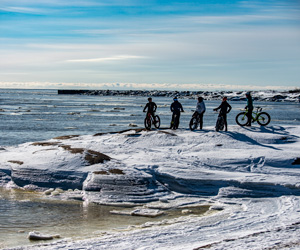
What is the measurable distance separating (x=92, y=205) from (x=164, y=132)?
761 cm

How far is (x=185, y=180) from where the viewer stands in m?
14.1

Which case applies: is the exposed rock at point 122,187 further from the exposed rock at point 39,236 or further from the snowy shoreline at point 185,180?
the exposed rock at point 39,236

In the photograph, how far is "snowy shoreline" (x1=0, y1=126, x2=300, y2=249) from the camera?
30.3ft

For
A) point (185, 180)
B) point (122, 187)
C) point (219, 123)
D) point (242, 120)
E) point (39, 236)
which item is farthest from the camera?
point (242, 120)

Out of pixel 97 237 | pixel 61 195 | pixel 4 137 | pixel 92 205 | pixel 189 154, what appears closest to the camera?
pixel 97 237

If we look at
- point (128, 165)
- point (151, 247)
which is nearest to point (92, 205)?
point (128, 165)

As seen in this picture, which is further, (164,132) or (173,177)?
(164,132)

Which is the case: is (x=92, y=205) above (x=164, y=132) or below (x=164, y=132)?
below

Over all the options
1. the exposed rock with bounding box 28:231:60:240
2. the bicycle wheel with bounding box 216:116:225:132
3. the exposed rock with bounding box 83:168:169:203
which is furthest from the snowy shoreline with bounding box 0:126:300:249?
the bicycle wheel with bounding box 216:116:225:132

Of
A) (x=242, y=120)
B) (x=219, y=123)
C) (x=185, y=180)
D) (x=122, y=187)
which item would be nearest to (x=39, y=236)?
(x=122, y=187)

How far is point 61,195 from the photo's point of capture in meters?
13.8

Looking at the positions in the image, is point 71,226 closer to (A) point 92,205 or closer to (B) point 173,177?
(A) point 92,205

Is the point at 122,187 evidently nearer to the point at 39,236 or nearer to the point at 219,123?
the point at 39,236

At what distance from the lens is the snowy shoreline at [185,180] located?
364 inches
